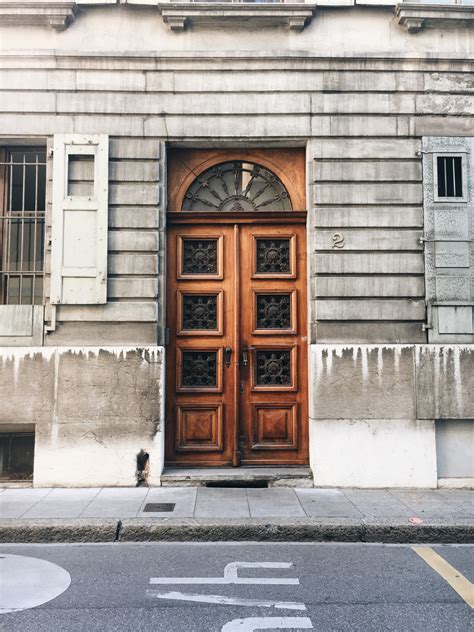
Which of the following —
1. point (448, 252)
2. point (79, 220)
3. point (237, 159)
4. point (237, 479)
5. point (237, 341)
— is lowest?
point (237, 479)

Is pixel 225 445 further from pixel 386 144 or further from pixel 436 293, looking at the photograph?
pixel 386 144

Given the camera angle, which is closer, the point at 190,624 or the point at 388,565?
the point at 190,624

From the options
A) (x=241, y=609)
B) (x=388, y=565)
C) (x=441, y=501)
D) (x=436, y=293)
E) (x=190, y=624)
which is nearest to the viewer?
(x=190, y=624)

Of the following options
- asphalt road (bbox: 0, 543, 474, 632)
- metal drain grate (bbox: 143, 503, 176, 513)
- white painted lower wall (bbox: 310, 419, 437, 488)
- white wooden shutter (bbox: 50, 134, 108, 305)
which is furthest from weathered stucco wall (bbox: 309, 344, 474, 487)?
white wooden shutter (bbox: 50, 134, 108, 305)

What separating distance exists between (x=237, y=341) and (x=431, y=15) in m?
5.18

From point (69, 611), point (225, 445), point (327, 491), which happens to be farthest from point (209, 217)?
point (69, 611)

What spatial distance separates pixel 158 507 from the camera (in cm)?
632

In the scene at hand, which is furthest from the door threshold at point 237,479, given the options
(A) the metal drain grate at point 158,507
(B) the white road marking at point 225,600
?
(B) the white road marking at point 225,600

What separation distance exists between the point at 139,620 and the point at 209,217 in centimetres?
529

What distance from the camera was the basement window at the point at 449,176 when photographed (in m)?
7.68

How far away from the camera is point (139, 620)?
3.90 metres

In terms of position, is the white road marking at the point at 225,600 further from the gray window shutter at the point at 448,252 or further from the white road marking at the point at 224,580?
the gray window shutter at the point at 448,252

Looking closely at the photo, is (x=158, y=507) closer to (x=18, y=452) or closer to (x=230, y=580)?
(x=230, y=580)

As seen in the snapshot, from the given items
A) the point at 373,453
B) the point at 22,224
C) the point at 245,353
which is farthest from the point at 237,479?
the point at 22,224
